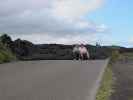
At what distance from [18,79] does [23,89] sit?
11.1ft

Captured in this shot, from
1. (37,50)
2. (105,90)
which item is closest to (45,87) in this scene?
(105,90)

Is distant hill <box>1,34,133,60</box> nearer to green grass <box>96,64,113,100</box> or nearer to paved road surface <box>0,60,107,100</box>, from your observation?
paved road surface <box>0,60,107,100</box>

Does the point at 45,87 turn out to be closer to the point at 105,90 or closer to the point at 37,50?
the point at 105,90

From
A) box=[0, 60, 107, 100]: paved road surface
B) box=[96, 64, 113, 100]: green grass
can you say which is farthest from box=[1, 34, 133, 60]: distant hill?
box=[96, 64, 113, 100]: green grass

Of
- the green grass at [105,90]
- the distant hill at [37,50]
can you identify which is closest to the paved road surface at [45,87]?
the green grass at [105,90]

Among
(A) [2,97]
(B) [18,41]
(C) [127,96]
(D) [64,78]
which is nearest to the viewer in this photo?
(A) [2,97]

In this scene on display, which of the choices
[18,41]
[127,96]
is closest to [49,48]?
[18,41]

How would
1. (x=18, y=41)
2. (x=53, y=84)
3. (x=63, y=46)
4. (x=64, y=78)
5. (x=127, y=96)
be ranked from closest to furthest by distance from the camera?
1. (x=127, y=96)
2. (x=53, y=84)
3. (x=64, y=78)
4. (x=18, y=41)
5. (x=63, y=46)

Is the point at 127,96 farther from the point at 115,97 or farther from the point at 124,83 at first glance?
the point at 124,83

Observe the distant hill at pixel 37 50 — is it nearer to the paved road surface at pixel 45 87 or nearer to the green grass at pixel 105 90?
the paved road surface at pixel 45 87

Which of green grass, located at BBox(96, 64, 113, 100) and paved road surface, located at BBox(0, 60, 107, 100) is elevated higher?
paved road surface, located at BBox(0, 60, 107, 100)

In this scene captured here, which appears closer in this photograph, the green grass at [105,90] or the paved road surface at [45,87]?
the paved road surface at [45,87]

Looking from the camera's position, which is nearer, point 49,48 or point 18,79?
point 18,79

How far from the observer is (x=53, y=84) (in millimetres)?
19078
